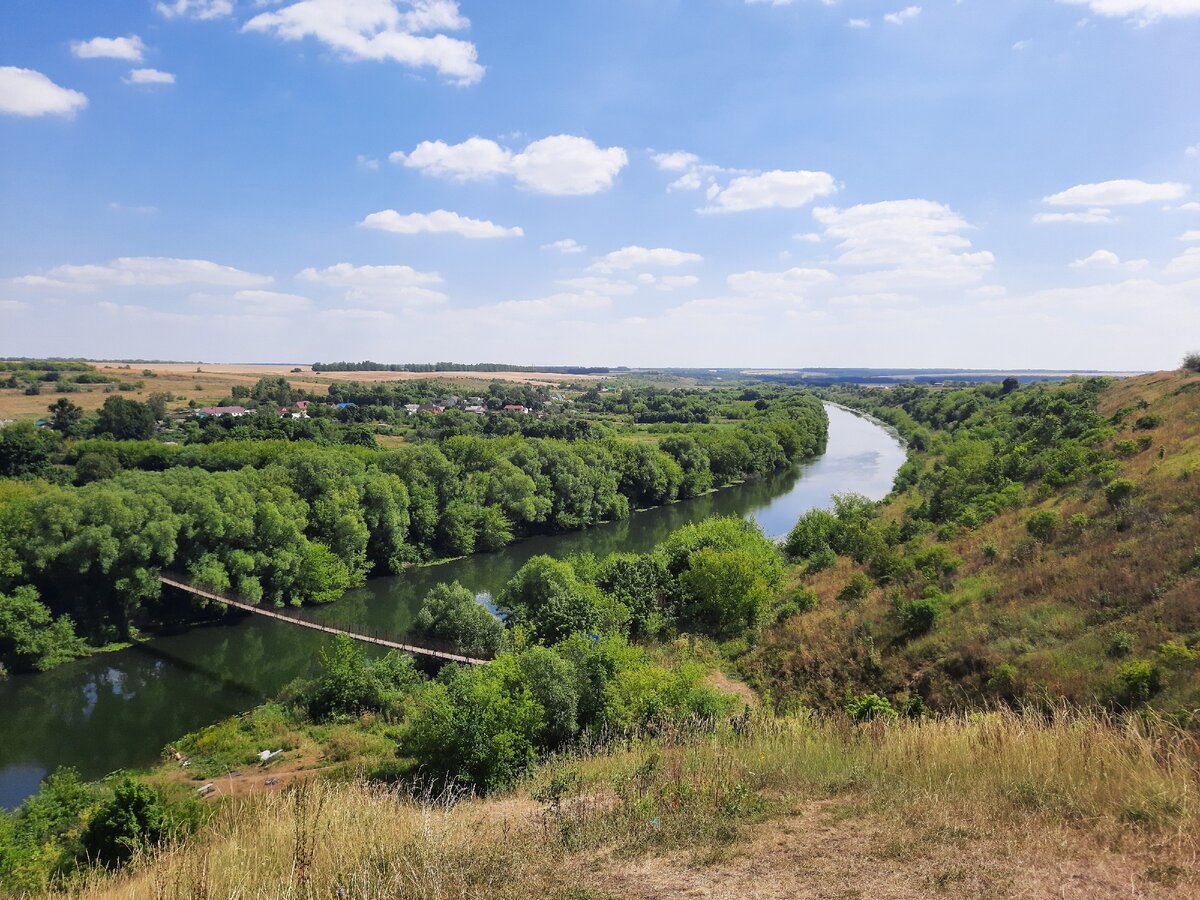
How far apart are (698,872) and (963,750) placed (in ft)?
12.4

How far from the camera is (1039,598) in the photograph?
1827 cm

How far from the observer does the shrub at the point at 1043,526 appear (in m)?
22.3

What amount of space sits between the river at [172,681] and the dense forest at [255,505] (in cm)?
162

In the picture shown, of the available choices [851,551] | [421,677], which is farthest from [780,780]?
[851,551]

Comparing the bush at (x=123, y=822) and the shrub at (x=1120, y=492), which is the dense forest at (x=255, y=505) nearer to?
the bush at (x=123, y=822)

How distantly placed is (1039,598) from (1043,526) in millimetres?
5493

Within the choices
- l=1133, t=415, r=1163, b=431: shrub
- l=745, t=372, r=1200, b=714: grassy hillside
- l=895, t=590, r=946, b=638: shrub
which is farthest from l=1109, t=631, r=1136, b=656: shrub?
l=1133, t=415, r=1163, b=431: shrub

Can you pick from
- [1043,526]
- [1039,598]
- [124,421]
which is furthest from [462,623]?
[124,421]

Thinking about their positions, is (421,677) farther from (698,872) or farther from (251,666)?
(698,872)

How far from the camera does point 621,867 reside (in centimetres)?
572

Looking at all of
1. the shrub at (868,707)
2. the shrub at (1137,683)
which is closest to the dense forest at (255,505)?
the shrub at (868,707)

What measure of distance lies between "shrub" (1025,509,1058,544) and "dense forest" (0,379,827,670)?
32.2 metres

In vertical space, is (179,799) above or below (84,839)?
below

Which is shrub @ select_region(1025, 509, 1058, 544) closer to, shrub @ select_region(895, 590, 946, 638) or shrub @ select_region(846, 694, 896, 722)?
shrub @ select_region(895, 590, 946, 638)
